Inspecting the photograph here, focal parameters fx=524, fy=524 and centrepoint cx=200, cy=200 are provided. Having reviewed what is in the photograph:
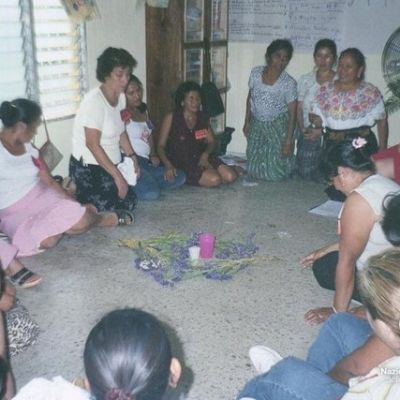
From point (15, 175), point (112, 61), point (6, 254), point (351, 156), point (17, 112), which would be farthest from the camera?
point (112, 61)

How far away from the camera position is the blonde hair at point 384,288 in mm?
1122

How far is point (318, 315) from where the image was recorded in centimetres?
228

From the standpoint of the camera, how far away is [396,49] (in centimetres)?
447

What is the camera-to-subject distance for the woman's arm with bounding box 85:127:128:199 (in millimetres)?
3359

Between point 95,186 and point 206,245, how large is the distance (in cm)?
102

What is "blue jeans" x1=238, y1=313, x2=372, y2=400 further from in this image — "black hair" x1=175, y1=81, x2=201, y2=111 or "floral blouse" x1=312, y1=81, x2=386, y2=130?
"black hair" x1=175, y1=81, x2=201, y2=111

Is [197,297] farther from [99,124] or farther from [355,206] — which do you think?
[99,124]

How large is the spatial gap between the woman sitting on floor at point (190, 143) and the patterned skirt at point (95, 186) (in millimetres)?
696

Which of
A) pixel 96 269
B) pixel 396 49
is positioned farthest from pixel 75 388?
pixel 396 49

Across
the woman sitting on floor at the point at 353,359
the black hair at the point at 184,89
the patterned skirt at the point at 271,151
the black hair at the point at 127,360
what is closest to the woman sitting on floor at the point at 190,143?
the black hair at the point at 184,89

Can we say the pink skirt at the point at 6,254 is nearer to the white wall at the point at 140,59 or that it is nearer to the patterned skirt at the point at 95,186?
the patterned skirt at the point at 95,186

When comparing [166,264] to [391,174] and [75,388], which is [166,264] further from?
[75,388]

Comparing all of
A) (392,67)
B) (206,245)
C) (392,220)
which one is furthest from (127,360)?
(392,67)

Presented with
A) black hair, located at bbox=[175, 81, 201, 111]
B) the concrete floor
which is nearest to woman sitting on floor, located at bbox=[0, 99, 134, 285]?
the concrete floor
